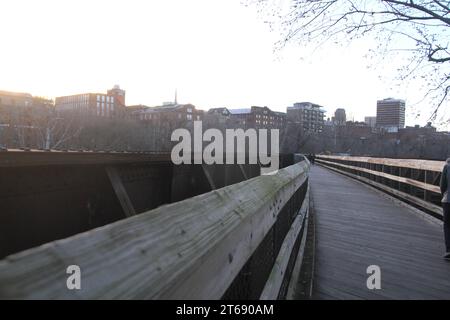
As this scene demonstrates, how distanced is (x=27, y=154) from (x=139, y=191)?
2.53m

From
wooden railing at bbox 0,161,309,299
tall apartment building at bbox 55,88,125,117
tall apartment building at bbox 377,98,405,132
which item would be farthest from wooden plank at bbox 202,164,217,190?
tall apartment building at bbox 55,88,125,117

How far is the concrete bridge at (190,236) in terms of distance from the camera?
105 centimetres

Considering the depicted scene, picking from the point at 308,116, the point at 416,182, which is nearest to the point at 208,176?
the point at 416,182

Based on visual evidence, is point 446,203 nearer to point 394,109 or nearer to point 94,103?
point 394,109

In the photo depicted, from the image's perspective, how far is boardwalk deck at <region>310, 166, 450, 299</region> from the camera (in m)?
4.86

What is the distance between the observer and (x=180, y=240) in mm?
1375

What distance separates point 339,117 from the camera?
458 ft

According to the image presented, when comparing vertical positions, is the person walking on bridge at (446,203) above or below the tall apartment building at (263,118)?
below

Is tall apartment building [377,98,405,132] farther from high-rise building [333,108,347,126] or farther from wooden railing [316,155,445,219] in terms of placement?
high-rise building [333,108,347,126]

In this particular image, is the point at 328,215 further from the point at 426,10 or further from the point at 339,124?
the point at 339,124

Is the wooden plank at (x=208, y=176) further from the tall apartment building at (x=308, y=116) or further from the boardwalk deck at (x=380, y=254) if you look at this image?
the tall apartment building at (x=308, y=116)

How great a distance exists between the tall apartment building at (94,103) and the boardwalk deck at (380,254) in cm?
7976

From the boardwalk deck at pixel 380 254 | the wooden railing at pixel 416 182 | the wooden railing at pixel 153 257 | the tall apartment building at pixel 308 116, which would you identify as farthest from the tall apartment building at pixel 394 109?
the tall apartment building at pixel 308 116
